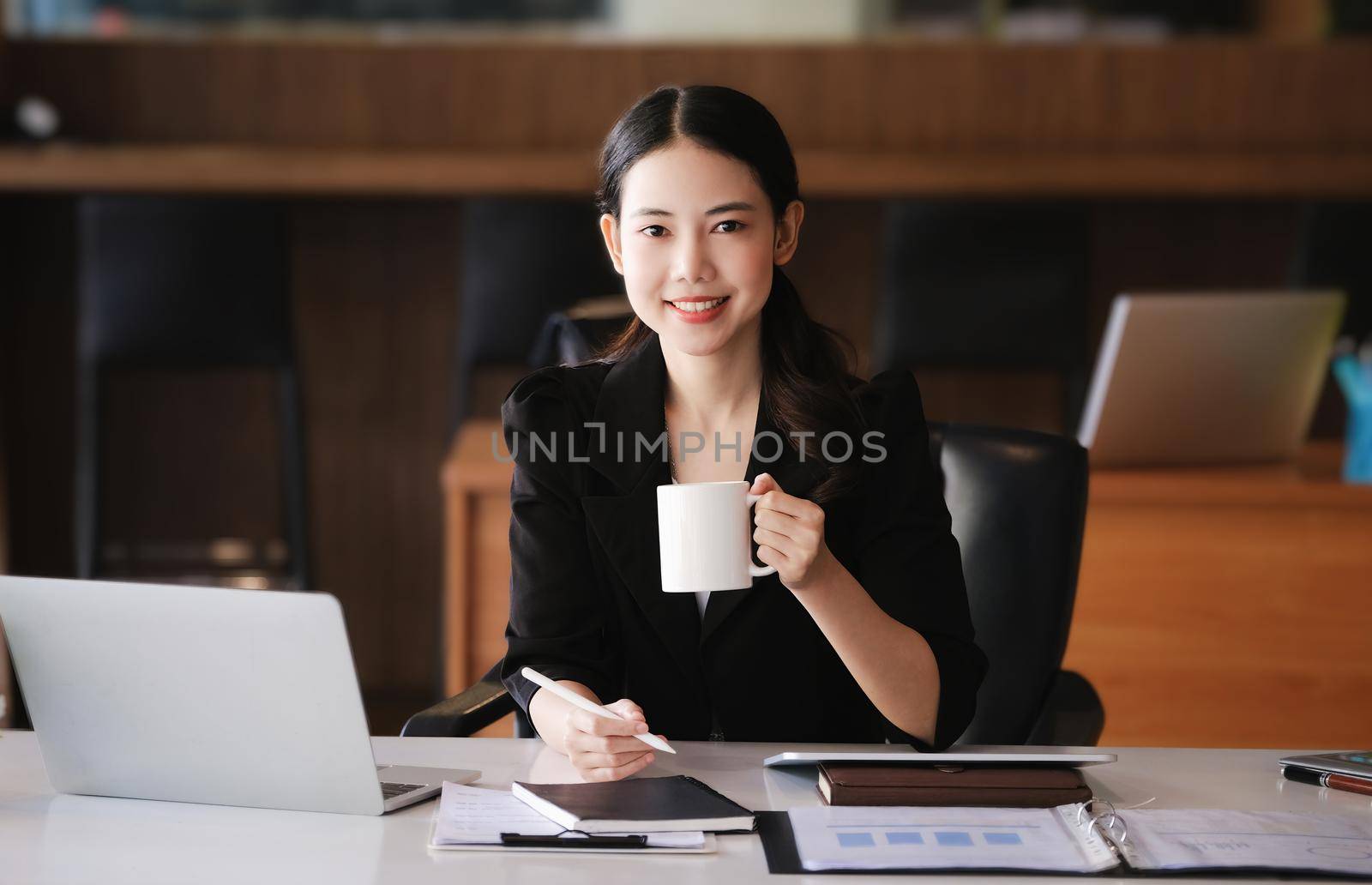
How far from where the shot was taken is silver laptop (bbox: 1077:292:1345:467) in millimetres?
2217

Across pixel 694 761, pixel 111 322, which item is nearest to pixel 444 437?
pixel 111 322

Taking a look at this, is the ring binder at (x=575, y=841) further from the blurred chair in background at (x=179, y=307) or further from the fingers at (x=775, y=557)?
the blurred chair in background at (x=179, y=307)

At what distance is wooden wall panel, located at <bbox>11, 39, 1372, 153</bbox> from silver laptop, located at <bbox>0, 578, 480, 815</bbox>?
252 centimetres

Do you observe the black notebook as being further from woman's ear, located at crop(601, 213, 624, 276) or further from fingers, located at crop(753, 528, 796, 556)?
woman's ear, located at crop(601, 213, 624, 276)

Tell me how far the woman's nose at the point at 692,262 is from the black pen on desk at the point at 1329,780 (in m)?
0.63

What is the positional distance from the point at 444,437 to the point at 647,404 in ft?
7.38

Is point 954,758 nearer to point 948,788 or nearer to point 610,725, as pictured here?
point 948,788

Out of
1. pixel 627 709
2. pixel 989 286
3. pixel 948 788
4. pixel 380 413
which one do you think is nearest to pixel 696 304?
pixel 627 709

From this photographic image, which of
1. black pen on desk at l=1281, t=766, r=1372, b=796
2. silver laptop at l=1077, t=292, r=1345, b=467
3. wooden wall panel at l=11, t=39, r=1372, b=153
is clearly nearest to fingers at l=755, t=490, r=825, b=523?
black pen on desk at l=1281, t=766, r=1372, b=796

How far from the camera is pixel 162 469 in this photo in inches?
140

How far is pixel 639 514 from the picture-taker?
1.38 metres

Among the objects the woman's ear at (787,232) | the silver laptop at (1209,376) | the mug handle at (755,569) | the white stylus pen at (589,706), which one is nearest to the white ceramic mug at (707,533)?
the mug handle at (755,569)

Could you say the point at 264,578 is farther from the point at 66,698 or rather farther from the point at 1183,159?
the point at 66,698

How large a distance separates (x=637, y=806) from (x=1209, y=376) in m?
1.54
